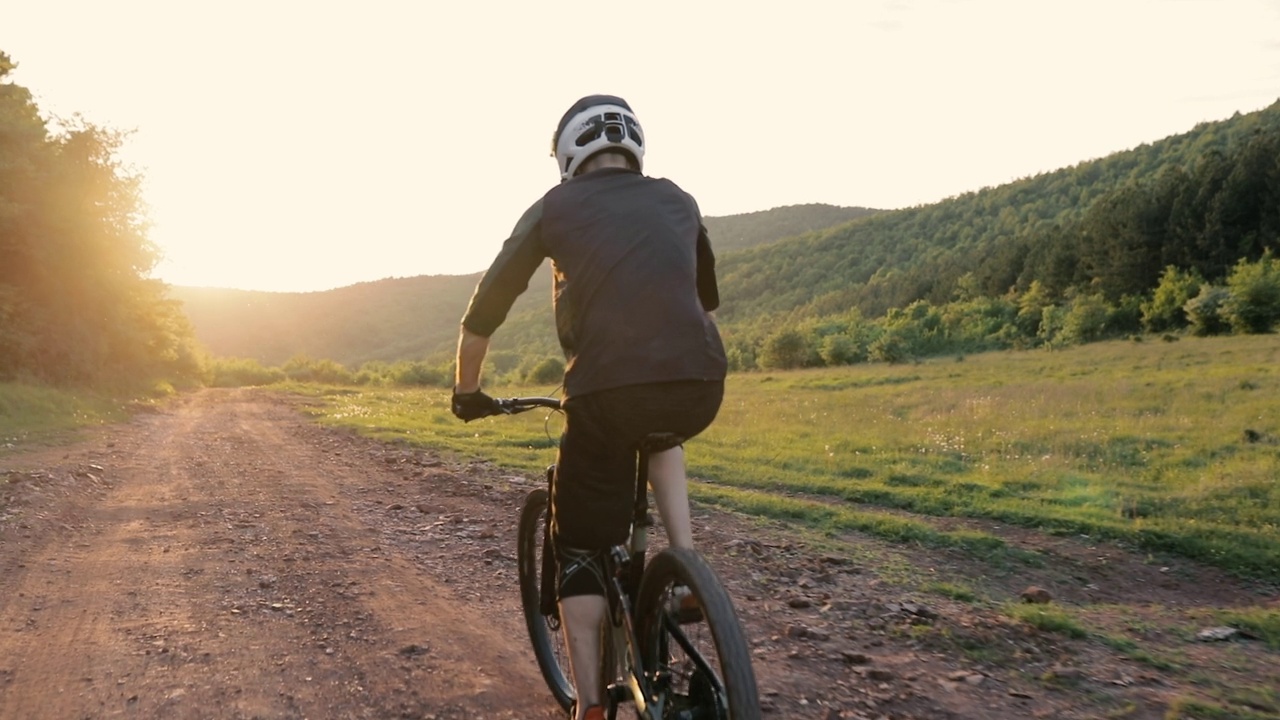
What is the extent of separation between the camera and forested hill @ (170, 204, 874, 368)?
99.2 meters

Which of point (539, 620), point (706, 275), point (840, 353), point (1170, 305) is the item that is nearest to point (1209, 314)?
point (1170, 305)

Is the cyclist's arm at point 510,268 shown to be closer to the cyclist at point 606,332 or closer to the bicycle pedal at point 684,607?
the cyclist at point 606,332

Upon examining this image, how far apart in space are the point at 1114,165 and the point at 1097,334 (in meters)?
56.5

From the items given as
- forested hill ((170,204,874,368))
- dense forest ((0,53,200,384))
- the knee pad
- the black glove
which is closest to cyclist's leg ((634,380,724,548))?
the knee pad

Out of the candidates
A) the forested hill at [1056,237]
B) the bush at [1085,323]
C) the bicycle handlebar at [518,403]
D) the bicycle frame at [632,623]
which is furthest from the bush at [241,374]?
the forested hill at [1056,237]

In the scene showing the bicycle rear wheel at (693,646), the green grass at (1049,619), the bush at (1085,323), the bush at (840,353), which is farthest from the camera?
the bush at (840,353)

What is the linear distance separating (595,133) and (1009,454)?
35.3 ft

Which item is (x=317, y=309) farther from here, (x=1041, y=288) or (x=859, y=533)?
(x=859, y=533)

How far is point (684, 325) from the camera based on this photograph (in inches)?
91.0

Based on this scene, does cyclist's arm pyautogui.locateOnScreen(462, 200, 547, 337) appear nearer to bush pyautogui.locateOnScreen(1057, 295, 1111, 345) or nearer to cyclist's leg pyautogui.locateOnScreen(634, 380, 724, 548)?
cyclist's leg pyautogui.locateOnScreen(634, 380, 724, 548)

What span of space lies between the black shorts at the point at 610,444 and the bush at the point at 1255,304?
37.9m

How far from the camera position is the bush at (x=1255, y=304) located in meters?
33.5

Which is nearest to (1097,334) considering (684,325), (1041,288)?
(1041,288)

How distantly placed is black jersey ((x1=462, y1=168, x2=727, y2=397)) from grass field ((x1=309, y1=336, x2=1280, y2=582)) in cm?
43
